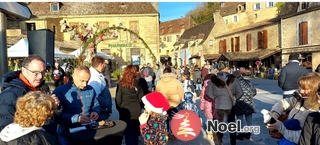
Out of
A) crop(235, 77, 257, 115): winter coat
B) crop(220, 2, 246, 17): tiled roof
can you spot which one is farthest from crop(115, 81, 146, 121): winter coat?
crop(220, 2, 246, 17): tiled roof

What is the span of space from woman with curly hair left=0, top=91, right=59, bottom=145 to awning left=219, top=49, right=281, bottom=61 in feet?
95.2

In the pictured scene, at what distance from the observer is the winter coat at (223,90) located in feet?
18.3

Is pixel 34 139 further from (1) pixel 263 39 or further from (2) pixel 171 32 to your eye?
(2) pixel 171 32

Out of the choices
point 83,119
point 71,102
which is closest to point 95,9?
point 71,102

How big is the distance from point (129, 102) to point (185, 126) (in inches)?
53.6

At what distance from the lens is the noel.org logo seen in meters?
6.05

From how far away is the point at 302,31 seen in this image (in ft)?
83.4

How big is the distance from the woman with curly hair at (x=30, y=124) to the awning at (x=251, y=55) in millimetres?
29016

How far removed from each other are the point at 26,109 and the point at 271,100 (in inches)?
432

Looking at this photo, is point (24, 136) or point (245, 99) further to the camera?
point (245, 99)

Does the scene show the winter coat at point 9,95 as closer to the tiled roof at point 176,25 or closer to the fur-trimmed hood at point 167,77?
the fur-trimmed hood at point 167,77

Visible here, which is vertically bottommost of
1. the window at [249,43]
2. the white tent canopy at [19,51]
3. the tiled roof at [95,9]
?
the white tent canopy at [19,51]

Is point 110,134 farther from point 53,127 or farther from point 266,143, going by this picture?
point 266,143

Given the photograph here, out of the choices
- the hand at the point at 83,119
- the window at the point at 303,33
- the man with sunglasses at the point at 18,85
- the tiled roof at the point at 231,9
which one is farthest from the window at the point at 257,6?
the man with sunglasses at the point at 18,85
